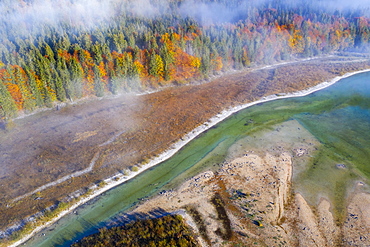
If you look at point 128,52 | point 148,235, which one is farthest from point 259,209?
point 128,52

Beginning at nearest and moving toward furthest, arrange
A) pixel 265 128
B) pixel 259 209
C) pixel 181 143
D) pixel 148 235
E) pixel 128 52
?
pixel 148 235
pixel 259 209
pixel 181 143
pixel 265 128
pixel 128 52

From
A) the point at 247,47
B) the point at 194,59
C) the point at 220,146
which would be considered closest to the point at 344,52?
the point at 247,47

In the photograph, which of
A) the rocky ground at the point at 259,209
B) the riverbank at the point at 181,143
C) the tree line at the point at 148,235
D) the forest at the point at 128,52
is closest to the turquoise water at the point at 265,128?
the riverbank at the point at 181,143

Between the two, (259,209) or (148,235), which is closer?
(148,235)

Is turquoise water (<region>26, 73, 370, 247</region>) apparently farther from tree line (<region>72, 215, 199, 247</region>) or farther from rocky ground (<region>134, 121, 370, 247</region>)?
tree line (<region>72, 215, 199, 247</region>)

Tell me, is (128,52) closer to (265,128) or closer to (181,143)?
(181,143)

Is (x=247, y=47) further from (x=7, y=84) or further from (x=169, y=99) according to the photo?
(x=7, y=84)

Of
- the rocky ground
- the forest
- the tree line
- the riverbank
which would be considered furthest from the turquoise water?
the forest

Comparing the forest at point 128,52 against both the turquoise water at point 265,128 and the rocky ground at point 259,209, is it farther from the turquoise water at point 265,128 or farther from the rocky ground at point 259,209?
the rocky ground at point 259,209

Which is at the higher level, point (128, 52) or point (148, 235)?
point (128, 52)
